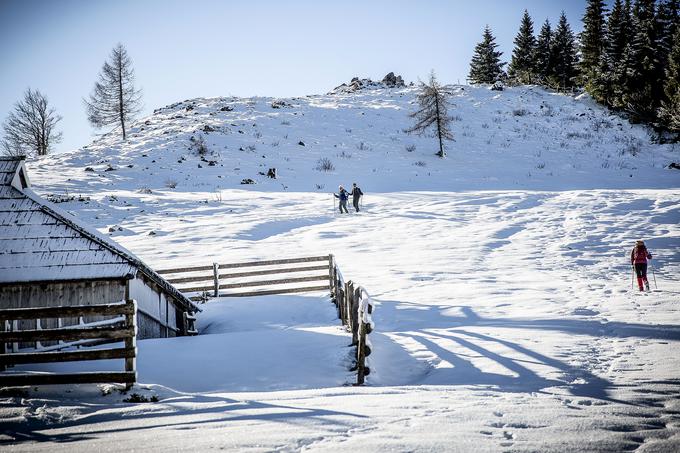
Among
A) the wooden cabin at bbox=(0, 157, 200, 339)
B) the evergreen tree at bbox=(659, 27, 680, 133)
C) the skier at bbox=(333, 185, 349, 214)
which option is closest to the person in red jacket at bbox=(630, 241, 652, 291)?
the wooden cabin at bbox=(0, 157, 200, 339)

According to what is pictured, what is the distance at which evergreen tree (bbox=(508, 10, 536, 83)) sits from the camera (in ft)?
202

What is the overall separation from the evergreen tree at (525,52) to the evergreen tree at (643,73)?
17.9 meters

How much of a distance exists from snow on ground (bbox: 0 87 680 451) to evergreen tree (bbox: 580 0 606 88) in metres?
18.9

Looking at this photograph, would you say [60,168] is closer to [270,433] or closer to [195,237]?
[195,237]

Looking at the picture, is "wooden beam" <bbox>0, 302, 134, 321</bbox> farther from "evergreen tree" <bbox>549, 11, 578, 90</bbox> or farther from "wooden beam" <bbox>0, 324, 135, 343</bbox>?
"evergreen tree" <bbox>549, 11, 578, 90</bbox>

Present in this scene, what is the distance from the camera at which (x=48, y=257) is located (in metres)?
8.24

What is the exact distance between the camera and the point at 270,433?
12.3 feet

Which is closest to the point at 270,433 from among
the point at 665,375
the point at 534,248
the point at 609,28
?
the point at 665,375

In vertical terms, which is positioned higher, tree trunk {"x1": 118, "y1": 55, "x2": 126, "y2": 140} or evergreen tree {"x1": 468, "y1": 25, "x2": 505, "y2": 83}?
evergreen tree {"x1": 468, "y1": 25, "x2": 505, "y2": 83}

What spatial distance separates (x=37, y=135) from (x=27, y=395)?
50.8 metres

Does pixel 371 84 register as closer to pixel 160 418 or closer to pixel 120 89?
pixel 120 89

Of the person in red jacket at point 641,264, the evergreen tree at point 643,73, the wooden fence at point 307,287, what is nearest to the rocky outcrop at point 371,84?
the evergreen tree at point 643,73

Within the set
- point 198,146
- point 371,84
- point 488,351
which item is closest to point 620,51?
point 371,84

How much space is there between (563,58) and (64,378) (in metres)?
72.6
